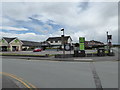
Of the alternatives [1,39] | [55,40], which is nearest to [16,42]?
[1,39]

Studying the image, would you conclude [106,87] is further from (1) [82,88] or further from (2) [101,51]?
(2) [101,51]

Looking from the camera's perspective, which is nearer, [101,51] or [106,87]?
[106,87]

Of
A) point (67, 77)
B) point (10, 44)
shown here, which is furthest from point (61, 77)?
point (10, 44)

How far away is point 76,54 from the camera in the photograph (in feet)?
60.8

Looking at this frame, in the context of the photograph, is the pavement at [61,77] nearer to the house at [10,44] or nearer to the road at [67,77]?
the road at [67,77]

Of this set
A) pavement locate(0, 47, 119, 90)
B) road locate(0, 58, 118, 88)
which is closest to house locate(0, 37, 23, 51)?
pavement locate(0, 47, 119, 90)

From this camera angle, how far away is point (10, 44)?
164 feet

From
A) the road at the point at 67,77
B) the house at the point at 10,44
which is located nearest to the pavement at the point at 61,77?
the road at the point at 67,77

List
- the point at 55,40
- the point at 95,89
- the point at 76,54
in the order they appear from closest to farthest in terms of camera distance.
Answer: the point at 95,89
the point at 76,54
the point at 55,40

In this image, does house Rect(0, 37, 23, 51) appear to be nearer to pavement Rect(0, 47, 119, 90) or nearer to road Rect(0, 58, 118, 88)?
pavement Rect(0, 47, 119, 90)

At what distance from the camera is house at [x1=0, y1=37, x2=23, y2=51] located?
163 feet

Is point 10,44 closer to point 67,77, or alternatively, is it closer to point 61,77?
point 61,77

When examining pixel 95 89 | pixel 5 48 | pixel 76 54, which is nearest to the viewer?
pixel 95 89

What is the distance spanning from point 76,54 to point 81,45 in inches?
75.3
